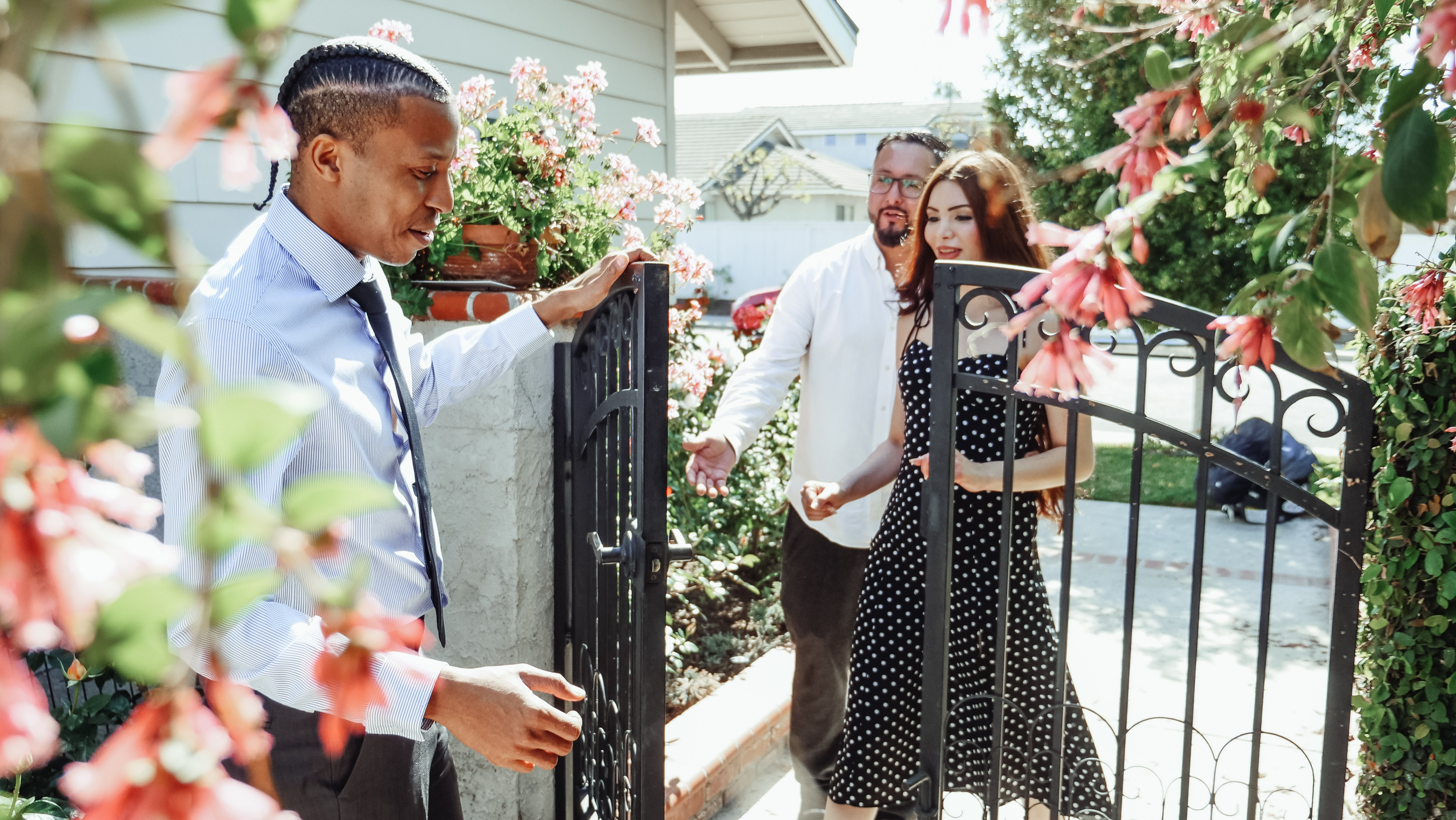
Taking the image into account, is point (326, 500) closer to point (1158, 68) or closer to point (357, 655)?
point (357, 655)

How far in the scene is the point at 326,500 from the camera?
1.27 feet

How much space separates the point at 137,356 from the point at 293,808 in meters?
1.95

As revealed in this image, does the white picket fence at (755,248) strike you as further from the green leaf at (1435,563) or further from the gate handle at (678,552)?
the gate handle at (678,552)

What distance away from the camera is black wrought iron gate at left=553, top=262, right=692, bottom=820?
196cm

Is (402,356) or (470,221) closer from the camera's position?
(402,356)

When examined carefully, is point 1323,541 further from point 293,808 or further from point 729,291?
point 729,291

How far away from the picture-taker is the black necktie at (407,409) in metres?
1.85

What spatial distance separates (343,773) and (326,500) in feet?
5.18

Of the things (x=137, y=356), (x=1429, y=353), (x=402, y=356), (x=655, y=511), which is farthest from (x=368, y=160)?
(x=1429, y=353)

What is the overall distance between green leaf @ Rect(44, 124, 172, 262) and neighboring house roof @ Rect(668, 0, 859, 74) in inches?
260

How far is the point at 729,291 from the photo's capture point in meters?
29.8

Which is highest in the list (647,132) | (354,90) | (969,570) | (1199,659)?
(647,132)

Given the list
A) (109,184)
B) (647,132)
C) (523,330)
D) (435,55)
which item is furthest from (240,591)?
(435,55)

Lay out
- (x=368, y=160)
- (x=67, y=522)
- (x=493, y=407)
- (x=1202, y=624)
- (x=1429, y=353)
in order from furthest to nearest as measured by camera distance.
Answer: (x=1202, y=624) < (x=493, y=407) < (x=1429, y=353) < (x=368, y=160) < (x=67, y=522)
